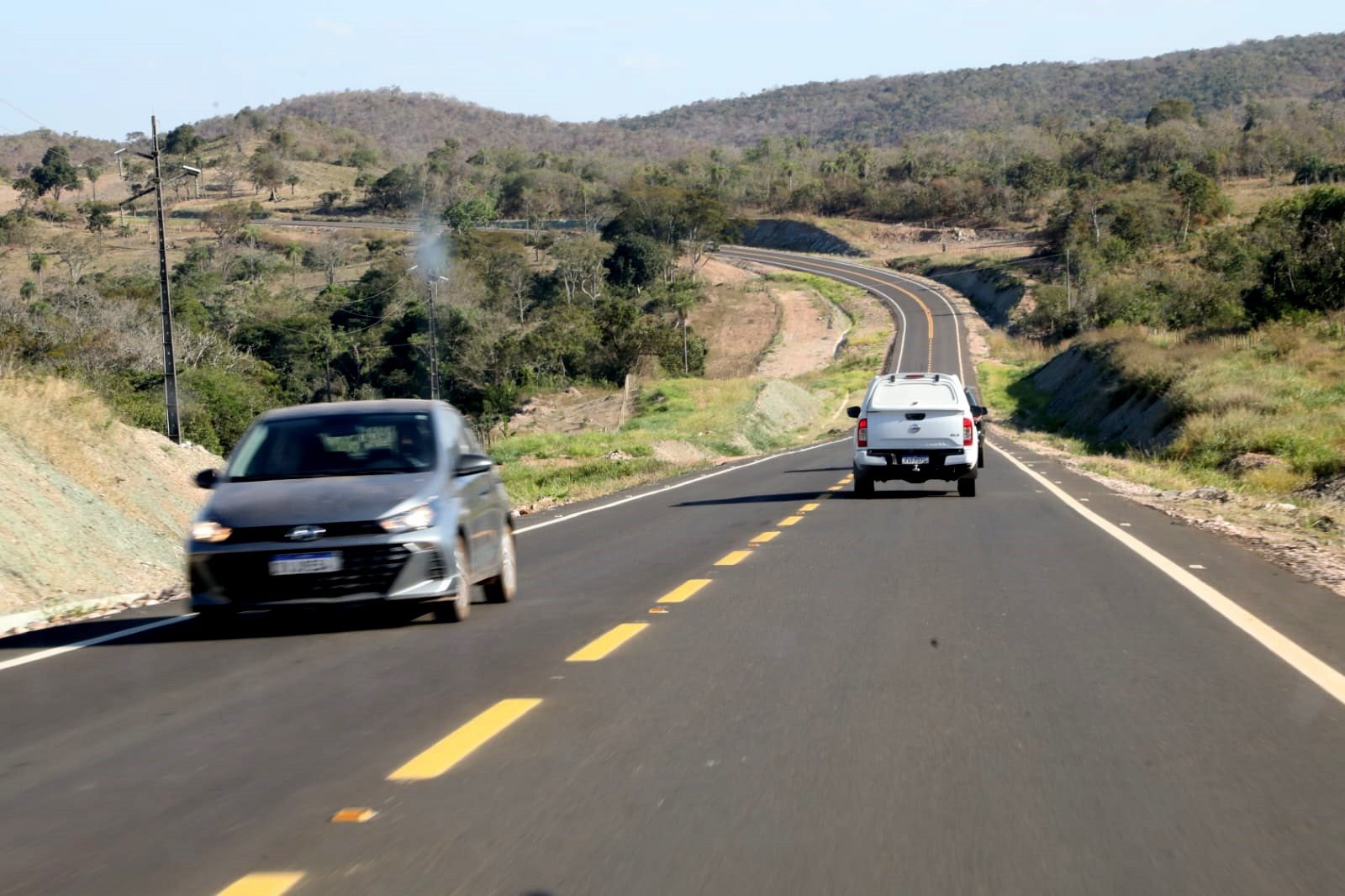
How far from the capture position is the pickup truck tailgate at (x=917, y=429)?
22031mm

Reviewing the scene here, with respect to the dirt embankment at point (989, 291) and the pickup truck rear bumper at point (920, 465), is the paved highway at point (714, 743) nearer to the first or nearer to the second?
the pickup truck rear bumper at point (920, 465)

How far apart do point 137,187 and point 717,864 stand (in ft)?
498

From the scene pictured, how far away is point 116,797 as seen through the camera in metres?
5.89

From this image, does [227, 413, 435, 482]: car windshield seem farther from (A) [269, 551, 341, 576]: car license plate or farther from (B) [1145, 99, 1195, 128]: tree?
(B) [1145, 99, 1195, 128]: tree

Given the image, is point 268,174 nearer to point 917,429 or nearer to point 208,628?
point 917,429

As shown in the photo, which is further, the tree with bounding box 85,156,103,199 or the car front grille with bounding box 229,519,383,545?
the tree with bounding box 85,156,103,199

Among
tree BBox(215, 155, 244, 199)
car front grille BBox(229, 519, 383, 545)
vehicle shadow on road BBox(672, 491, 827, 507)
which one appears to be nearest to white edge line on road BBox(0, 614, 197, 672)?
car front grille BBox(229, 519, 383, 545)

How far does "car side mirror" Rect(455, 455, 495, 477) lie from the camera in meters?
10.9

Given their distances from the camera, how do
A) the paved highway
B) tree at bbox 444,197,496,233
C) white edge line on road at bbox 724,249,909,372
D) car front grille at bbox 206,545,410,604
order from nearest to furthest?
1. the paved highway
2. car front grille at bbox 206,545,410,604
3. white edge line on road at bbox 724,249,909,372
4. tree at bbox 444,197,496,233

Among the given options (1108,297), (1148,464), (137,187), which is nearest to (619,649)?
(1148,464)

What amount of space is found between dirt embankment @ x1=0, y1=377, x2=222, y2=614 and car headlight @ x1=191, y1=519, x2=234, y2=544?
3.73 m

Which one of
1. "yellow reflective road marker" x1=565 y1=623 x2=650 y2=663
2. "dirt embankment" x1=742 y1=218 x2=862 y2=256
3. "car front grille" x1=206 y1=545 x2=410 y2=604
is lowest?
"yellow reflective road marker" x1=565 y1=623 x2=650 y2=663

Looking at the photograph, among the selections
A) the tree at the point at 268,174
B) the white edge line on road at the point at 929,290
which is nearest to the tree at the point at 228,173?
the tree at the point at 268,174

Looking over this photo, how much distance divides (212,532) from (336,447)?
5.07ft
